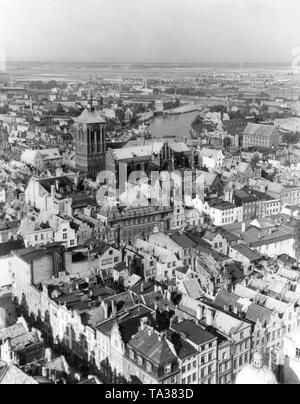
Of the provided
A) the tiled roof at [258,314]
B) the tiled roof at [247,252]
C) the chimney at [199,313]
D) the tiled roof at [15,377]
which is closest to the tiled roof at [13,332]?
the tiled roof at [15,377]

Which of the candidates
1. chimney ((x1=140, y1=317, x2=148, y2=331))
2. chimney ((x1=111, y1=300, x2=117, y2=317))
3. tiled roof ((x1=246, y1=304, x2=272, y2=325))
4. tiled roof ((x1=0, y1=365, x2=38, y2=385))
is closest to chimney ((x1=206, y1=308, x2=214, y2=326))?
tiled roof ((x1=246, y1=304, x2=272, y2=325))

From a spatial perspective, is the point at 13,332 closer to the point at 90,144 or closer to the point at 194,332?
the point at 194,332

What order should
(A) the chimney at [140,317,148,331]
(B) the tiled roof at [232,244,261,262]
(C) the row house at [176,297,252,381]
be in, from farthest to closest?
(B) the tiled roof at [232,244,261,262] → (C) the row house at [176,297,252,381] → (A) the chimney at [140,317,148,331]

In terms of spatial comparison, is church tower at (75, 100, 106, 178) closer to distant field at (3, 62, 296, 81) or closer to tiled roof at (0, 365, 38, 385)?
distant field at (3, 62, 296, 81)

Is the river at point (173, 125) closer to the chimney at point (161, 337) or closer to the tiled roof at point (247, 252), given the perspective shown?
the tiled roof at point (247, 252)

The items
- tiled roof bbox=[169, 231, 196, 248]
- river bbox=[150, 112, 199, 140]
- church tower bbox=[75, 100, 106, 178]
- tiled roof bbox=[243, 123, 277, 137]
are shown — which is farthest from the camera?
river bbox=[150, 112, 199, 140]
